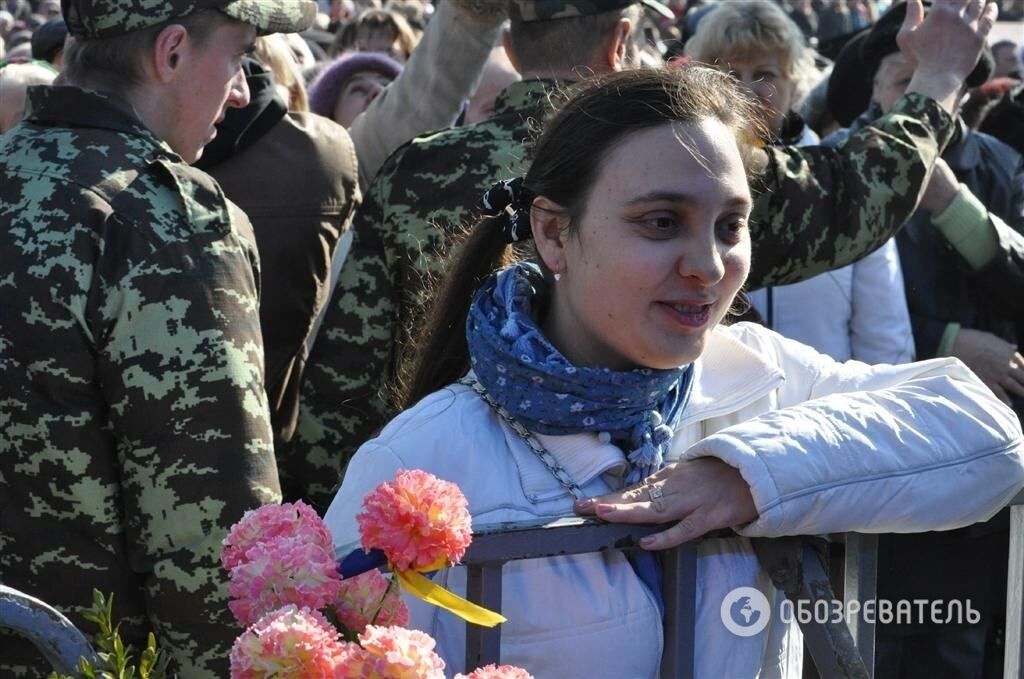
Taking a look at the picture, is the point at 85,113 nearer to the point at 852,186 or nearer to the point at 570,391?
the point at 570,391

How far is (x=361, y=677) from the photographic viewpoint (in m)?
1.10

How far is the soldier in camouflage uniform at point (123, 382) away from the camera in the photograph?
7.60 feet

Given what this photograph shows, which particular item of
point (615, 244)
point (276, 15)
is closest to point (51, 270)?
point (276, 15)

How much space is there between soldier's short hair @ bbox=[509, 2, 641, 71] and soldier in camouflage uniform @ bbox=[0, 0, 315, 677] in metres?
0.97

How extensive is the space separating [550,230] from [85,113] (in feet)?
3.13

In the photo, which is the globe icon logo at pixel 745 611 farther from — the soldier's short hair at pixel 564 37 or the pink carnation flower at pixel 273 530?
the soldier's short hair at pixel 564 37

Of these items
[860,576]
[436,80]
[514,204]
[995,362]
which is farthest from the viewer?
[436,80]

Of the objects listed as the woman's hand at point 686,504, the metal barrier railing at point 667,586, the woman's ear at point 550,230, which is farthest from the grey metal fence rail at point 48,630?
the woman's ear at point 550,230

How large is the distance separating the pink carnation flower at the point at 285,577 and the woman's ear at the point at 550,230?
0.93 meters

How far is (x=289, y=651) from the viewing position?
3.59 feet

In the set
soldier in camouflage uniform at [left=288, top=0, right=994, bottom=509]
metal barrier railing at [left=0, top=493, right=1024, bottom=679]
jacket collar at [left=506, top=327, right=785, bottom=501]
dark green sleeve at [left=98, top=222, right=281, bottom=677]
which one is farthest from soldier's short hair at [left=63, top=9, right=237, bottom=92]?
metal barrier railing at [left=0, top=493, right=1024, bottom=679]

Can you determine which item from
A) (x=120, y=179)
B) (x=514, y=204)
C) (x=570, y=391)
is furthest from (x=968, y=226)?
(x=120, y=179)

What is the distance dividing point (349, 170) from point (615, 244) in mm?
1860

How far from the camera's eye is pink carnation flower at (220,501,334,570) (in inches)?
48.4
